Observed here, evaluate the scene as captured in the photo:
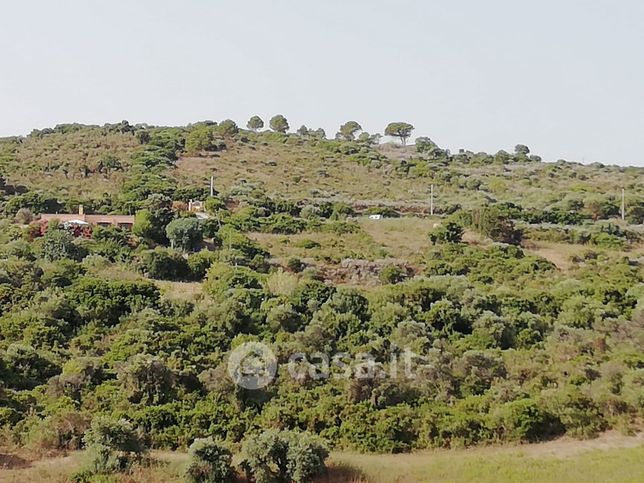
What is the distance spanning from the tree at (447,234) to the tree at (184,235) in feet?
31.0

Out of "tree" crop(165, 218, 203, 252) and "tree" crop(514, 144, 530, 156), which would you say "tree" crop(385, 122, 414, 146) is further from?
"tree" crop(165, 218, 203, 252)

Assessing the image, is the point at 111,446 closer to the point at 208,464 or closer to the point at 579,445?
the point at 208,464

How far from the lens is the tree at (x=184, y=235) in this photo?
26.2m

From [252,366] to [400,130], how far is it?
6350 centimetres

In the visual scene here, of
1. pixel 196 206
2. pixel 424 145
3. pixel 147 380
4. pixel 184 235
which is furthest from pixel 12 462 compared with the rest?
pixel 424 145

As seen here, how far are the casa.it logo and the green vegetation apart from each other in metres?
0.14

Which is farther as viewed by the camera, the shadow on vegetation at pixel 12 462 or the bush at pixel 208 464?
the shadow on vegetation at pixel 12 462

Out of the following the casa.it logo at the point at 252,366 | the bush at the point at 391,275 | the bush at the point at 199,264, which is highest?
the bush at the point at 199,264

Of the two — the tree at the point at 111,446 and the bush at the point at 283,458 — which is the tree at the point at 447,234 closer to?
the bush at the point at 283,458

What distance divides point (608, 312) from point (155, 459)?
12.7 meters

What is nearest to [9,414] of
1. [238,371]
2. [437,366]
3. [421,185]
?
[238,371]

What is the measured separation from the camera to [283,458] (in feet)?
33.4

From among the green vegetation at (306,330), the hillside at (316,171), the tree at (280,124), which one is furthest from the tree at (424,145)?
the green vegetation at (306,330)

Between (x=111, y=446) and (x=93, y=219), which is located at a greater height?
(x=93, y=219)
